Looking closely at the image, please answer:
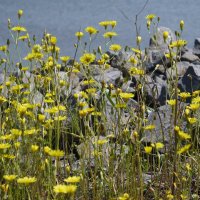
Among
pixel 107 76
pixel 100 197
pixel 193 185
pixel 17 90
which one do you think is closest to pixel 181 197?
pixel 100 197

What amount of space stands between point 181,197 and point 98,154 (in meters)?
0.39

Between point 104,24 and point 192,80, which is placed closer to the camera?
point 104,24

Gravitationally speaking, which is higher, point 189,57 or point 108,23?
point 108,23

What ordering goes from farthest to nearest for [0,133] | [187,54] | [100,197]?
[187,54] → [0,133] → [100,197]

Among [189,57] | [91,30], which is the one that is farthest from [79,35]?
[189,57]

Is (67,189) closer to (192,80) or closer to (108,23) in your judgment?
(108,23)

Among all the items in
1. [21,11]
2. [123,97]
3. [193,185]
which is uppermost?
→ [21,11]

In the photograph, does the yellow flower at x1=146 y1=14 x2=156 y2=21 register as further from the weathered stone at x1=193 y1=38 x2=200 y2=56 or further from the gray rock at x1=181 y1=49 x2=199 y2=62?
the weathered stone at x1=193 y1=38 x2=200 y2=56

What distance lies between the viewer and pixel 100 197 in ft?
8.48

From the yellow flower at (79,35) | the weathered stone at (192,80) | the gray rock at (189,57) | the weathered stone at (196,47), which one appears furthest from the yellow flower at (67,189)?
the weathered stone at (196,47)

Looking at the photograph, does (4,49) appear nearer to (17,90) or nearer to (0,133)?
(17,90)

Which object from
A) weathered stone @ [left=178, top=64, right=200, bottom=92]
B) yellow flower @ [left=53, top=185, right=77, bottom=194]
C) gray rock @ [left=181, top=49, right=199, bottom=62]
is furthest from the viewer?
gray rock @ [left=181, top=49, right=199, bottom=62]

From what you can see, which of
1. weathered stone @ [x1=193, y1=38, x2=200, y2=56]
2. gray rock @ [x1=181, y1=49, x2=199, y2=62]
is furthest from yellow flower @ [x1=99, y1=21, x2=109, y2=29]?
weathered stone @ [x1=193, y1=38, x2=200, y2=56]

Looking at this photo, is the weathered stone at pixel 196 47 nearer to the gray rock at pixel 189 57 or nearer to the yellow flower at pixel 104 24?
the gray rock at pixel 189 57
